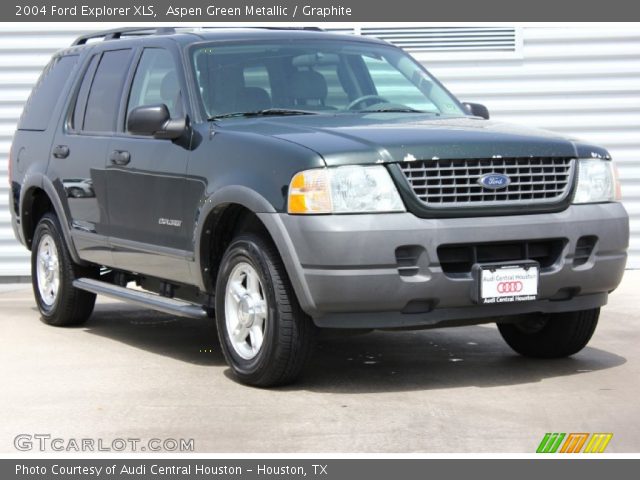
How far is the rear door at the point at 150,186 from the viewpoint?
7.61 meters

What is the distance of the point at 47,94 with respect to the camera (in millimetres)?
9773

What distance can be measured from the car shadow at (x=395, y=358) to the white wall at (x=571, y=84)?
4.40 m

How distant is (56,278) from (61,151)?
3.03 ft

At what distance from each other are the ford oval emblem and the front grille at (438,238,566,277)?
0.93 feet

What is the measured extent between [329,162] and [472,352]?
2109 millimetres

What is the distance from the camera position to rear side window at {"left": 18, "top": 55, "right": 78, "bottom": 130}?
31.4 feet

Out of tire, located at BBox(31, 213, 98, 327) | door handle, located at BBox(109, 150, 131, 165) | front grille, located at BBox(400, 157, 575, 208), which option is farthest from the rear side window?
front grille, located at BBox(400, 157, 575, 208)

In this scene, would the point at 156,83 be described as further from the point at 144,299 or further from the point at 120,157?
the point at 144,299

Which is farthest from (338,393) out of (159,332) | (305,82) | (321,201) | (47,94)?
(47,94)

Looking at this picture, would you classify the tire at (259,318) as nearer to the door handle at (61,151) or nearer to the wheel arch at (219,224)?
the wheel arch at (219,224)

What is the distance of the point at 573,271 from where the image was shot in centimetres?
688

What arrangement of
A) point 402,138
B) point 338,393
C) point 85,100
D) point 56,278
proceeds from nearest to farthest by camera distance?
point 402,138, point 338,393, point 85,100, point 56,278

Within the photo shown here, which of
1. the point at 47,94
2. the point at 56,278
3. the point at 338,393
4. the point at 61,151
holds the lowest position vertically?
the point at 56,278

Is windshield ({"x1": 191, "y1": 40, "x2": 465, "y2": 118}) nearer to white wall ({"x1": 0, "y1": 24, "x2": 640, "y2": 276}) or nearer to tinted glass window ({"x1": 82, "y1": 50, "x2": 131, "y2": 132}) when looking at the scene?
tinted glass window ({"x1": 82, "y1": 50, "x2": 131, "y2": 132})
